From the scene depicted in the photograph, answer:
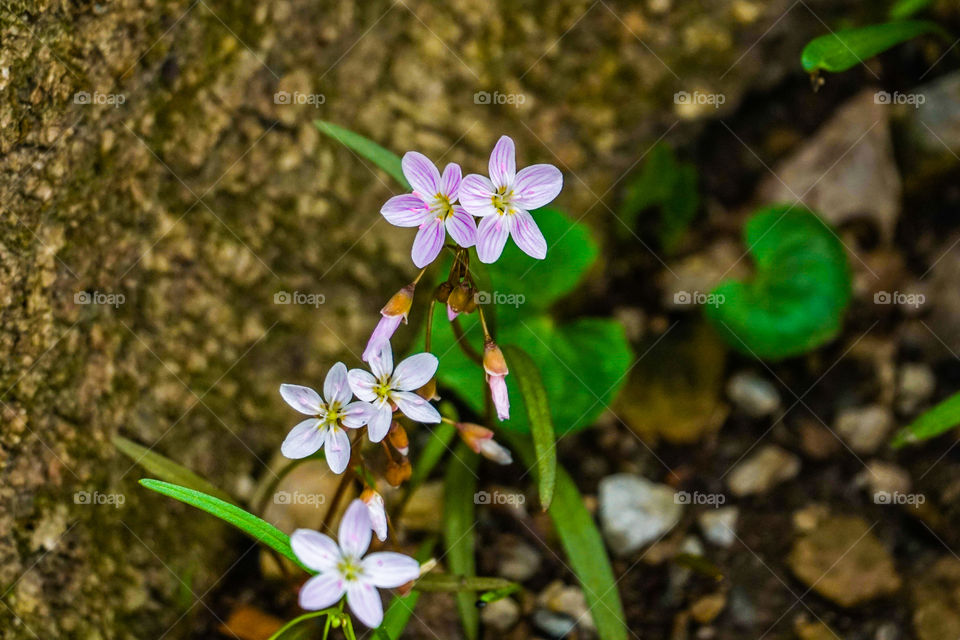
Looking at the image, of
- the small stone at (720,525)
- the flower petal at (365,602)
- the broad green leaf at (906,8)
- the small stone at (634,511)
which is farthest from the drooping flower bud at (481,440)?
the broad green leaf at (906,8)

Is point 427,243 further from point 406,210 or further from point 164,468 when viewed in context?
point 164,468

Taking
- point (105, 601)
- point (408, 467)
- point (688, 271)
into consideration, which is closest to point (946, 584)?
point (688, 271)

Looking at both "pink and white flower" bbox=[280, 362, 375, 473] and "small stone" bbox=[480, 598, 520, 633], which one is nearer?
"pink and white flower" bbox=[280, 362, 375, 473]

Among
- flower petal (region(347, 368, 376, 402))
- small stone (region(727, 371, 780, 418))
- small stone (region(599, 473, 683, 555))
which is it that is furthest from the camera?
small stone (region(727, 371, 780, 418))

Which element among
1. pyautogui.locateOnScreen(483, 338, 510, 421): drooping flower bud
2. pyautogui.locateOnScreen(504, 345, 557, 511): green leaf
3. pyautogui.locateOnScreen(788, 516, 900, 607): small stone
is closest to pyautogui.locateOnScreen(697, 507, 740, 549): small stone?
pyautogui.locateOnScreen(788, 516, 900, 607): small stone

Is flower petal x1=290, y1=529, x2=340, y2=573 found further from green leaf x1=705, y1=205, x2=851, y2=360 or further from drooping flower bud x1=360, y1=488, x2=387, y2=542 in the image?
green leaf x1=705, y1=205, x2=851, y2=360

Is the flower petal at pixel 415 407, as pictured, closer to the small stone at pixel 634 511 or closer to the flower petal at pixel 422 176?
the flower petal at pixel 422 176

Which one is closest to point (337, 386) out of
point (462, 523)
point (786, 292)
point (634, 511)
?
point (462, 523)

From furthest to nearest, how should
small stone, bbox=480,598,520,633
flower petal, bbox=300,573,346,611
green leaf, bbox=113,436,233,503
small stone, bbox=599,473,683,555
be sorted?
1. small stone, bbox=599,473,683,555
2. small stone, bbox=480,598,520,633
3. green leaf, bbox=113,436,233,503
4. flower petal, bbox=300,573,346,611
